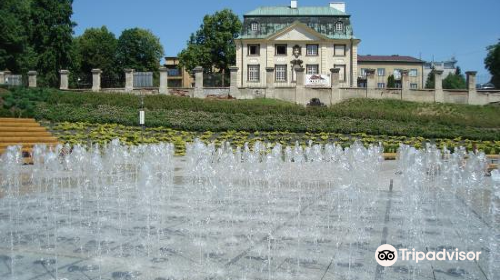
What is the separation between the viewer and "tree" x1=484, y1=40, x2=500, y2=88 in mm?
58959

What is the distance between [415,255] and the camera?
6.44m

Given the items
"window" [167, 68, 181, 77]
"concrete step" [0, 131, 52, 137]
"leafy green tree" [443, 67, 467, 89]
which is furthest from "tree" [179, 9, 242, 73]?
"leafy green tree" [443, 67, 467, 89]

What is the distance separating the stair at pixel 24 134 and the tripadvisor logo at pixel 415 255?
52.2ft

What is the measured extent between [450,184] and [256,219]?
7.55 m

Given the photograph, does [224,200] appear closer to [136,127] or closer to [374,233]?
[374,233]

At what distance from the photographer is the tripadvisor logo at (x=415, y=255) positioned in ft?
20.3

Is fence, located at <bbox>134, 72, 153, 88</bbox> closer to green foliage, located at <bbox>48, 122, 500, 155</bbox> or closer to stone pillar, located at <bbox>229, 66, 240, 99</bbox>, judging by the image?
stone pillar, located at <bbox>229, 66, 240, 99</bbox>

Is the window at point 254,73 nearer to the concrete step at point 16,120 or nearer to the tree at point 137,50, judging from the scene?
the tree at point 137,50

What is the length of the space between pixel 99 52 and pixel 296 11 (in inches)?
1011

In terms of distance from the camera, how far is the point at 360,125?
27656mm

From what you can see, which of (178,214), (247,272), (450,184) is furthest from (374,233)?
(450,184)

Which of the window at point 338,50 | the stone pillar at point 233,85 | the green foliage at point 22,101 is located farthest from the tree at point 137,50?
the green foliage at point 22,101

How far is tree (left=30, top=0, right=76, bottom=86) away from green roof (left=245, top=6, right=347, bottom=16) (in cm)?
1876

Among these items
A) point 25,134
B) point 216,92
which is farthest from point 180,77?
point 25,134
